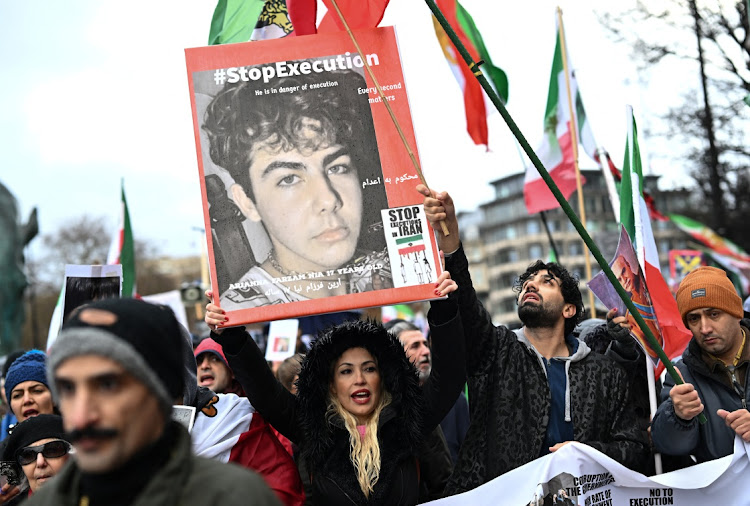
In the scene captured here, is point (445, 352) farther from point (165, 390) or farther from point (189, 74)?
point (165, 390)

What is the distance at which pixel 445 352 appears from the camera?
13.0 feet

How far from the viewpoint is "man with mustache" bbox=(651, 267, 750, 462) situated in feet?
13.5

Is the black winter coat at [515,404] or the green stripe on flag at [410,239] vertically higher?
the green stripe on flag at [410,239]

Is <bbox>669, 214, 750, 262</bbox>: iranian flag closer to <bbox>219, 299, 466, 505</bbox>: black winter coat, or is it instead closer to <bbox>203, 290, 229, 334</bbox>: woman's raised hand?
<bbox>219, 299, 466, 505</bbox>: black winter coat

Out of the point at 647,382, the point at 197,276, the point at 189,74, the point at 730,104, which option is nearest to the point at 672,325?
the point at 647,382

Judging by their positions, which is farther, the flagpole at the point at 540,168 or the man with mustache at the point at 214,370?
the man with mustache at the point at 214,370

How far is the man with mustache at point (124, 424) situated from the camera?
1926 mm

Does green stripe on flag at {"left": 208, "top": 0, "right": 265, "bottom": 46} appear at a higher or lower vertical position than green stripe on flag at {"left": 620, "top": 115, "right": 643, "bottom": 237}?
higher

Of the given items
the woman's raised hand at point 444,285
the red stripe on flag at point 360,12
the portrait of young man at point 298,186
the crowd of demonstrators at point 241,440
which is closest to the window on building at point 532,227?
the red stripe on flag at point 360,12

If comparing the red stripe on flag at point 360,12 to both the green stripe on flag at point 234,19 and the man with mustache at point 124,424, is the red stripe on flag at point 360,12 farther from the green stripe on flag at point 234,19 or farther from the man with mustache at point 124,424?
the man with mustache at point 124,424

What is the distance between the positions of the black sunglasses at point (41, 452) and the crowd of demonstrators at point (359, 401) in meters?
0.87

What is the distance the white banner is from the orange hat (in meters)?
0.65

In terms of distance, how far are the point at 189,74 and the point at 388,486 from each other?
2.00m

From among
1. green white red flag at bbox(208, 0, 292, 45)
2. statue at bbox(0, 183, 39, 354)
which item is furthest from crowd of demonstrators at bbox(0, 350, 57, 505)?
statue at bbox(0, 183, 39, 354)
